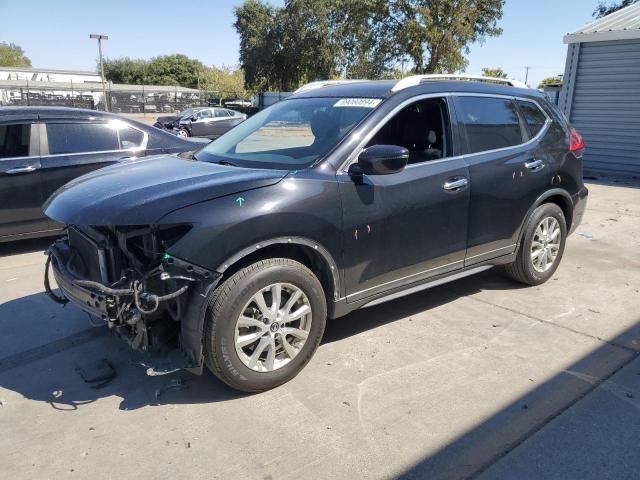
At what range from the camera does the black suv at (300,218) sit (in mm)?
2934

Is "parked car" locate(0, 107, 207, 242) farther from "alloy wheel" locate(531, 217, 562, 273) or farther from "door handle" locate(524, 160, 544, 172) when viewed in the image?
"alloy wheel" locate(531, 217, 562, 273)

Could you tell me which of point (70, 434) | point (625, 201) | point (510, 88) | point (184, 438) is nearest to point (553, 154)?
point (510, 88)

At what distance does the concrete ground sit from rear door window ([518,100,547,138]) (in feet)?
5.12

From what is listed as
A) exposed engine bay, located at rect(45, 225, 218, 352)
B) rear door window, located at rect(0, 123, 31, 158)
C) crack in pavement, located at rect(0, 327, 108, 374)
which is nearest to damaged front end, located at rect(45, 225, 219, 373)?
exposed engine bay, located at rect(45, 225, 218, 352)

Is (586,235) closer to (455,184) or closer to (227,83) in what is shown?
(455,184)

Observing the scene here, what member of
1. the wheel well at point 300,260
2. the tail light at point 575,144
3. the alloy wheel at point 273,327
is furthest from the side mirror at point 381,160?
the tail light at point 575,144

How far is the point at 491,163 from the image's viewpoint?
4254 millimetres

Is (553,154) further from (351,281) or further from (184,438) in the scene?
(184,438)

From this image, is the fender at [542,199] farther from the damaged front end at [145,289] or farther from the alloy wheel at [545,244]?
the damaged front end at [145,289]

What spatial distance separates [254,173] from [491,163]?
203cm

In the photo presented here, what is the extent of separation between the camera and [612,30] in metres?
12.2

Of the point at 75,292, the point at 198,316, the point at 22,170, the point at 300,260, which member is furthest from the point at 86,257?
the point at 22,170

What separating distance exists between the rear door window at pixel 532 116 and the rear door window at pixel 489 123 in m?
0.12

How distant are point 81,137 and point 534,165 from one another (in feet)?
16.6
